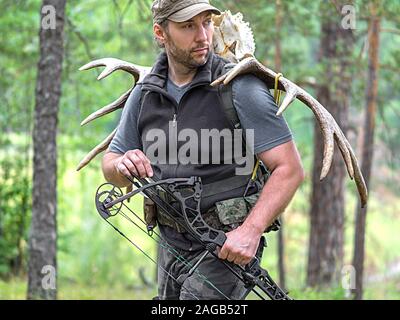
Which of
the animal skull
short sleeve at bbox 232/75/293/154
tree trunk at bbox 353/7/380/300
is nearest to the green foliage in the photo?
tree trunk at bbox 353/7/380/300

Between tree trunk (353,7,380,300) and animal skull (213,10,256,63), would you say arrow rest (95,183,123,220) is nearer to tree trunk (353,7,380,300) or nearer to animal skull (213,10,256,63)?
animal skull (213,10,256,63)

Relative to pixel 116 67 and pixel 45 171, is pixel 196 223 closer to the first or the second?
pixel 116 67

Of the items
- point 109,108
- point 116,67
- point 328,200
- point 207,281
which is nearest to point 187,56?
point 116,67

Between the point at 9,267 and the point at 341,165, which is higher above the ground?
the point at 341,165

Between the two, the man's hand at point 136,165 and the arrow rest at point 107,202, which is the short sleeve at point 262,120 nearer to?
the man's hand at point 136,165

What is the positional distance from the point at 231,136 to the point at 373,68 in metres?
6.56

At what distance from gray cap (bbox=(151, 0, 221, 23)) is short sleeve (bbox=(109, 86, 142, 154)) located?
52cm

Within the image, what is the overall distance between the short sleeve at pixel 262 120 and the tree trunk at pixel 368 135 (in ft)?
21.0

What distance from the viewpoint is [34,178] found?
8812 millimetres

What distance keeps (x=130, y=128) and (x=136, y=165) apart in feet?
1.77

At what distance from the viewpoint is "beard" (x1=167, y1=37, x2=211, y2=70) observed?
15.3ft

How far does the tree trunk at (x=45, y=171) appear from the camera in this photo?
8547mm
